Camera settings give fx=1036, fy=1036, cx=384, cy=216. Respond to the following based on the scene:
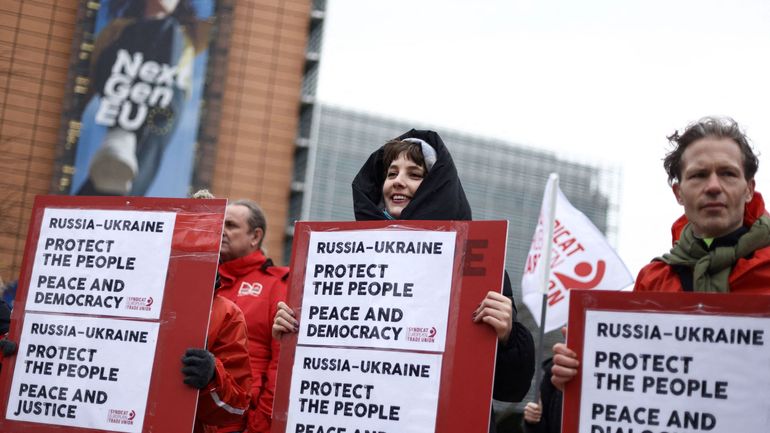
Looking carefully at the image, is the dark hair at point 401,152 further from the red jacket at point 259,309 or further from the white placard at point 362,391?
the red jacket at point 259,309

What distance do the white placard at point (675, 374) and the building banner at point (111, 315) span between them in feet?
5.24

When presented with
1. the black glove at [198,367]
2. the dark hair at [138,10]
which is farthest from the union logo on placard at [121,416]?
the dark hair at [138,10]

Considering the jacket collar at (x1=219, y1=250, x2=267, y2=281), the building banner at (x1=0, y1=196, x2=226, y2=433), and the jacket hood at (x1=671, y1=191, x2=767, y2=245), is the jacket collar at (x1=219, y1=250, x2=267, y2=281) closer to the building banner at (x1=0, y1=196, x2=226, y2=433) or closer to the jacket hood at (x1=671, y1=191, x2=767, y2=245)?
the building banner at (x1=0, y1=196, x2=226, y2=433)

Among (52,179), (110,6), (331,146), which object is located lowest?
(52,179)

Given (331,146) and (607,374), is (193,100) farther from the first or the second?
(331,146)

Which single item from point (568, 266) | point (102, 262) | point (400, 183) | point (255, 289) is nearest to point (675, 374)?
point (400, 183)

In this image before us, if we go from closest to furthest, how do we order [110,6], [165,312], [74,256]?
[165,312] → [74,256] → [110,6]

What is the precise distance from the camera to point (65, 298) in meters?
4.44

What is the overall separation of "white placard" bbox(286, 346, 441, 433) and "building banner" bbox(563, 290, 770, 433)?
538mm

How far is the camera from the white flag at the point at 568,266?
9984 millimetres

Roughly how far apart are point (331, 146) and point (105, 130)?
55435 millimetres

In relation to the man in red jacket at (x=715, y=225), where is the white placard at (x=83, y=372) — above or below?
below

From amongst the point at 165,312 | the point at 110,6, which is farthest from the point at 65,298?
the point at 110,6

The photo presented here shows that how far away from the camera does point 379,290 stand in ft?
13.0
